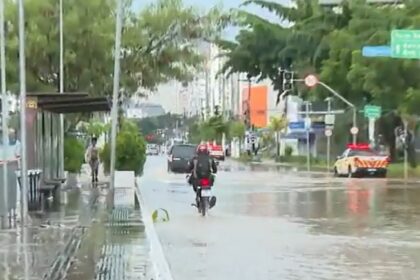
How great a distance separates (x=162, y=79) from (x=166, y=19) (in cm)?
303

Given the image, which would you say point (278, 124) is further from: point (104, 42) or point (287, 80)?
point (104, 42)

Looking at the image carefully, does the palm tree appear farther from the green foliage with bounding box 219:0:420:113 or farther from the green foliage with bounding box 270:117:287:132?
the green foliage with bounding box 219:0:420:113

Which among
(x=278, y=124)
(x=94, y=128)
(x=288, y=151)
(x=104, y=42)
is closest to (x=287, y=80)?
(x=94, y=128)

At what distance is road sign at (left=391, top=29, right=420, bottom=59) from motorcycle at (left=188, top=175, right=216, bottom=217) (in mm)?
20641

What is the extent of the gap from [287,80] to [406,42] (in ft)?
93.9

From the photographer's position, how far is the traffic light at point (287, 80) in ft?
233

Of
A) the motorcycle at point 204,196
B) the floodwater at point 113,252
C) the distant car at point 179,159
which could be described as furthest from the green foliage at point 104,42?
the floodwater at point 113,252

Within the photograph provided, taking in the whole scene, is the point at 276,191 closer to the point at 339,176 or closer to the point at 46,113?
the point at 46,113

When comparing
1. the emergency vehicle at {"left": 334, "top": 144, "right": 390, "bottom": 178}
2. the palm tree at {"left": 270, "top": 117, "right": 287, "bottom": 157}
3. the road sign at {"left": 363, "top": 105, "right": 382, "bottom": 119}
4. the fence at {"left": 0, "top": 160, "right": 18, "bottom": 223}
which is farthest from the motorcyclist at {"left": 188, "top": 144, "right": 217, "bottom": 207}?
the palm tree at {"left": 270, "top": 117, "right": 287, "bottom": 157}

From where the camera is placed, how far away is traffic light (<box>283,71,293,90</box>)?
70956mm

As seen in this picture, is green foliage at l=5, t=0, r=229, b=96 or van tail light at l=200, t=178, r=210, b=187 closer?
van tail light at l=200, t=178, r=210, b=187

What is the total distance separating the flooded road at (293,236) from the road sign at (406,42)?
10.2 metres

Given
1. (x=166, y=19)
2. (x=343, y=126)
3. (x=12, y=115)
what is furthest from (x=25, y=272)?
(x=343, y=126)

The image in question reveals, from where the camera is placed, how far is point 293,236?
65.6 ft
